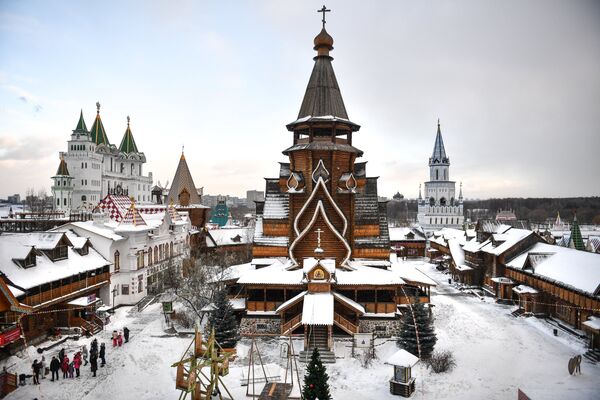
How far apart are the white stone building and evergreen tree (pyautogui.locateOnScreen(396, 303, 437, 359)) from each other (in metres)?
17.4

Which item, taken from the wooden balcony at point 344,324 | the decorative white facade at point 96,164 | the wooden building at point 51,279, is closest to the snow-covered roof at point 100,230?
the wooden building at point 51,279

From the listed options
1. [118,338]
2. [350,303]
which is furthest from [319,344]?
[118,338]

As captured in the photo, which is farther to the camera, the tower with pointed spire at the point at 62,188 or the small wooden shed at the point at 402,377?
the tower with pointed spire at the point at 62,188

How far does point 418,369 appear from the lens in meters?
16.9

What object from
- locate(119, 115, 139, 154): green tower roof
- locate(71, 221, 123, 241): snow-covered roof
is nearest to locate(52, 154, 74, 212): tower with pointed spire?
locate(119, 115, 139, 154): green tower roof

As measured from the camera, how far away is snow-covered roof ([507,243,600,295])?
2162 cm

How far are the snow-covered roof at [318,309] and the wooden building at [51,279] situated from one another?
1107cm

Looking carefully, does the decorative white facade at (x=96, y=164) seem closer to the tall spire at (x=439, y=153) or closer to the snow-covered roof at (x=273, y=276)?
the snow-covered roof at (x=273, y=276)

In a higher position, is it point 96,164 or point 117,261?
point 96,164

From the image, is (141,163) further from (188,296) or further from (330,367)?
(330,367)

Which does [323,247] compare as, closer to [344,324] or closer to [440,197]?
[344,324]

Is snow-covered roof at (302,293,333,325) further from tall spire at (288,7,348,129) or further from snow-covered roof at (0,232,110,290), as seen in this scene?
snow-covered roof at (0,232,110,290)

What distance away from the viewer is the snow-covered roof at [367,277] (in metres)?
21.1

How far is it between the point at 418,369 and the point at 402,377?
2.62 meters
